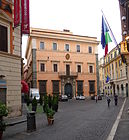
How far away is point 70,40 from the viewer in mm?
51750

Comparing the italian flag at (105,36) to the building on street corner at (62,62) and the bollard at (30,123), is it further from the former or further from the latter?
the building on street corner at (62,62)

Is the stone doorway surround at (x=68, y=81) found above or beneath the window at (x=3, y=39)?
beneath

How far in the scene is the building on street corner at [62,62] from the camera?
47.5m

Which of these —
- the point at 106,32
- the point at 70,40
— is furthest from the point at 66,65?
the point at 106,32

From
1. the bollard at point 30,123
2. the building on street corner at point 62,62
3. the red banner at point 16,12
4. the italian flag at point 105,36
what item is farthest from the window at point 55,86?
the bollard at point 30,123

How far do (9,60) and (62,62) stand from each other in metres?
35.0

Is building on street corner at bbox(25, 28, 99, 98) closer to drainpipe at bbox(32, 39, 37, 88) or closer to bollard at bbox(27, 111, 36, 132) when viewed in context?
drainpipe at bbox(32, 39, 37, 88)

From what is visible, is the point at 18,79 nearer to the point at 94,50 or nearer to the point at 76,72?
the point at 76,72

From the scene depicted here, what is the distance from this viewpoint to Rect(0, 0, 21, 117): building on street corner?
48.8 feet

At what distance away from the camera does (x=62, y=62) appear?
5031 cm

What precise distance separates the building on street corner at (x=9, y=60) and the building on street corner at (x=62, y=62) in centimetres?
3033

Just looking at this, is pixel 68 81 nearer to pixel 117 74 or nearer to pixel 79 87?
pixel 79 87

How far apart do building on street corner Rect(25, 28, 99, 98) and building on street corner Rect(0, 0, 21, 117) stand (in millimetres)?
30326

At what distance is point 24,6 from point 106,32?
6854 mm
